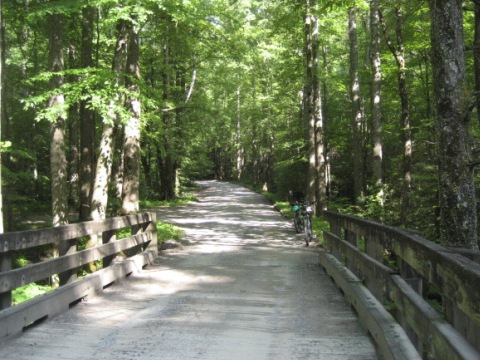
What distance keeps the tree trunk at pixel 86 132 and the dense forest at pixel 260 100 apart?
0.05 metres

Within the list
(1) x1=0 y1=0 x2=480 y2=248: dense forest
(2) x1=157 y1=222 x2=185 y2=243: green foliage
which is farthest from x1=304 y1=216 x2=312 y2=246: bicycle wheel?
(2) x1=157 y1=222 x2=185 y2=243: green foliage

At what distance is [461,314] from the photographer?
2498mm

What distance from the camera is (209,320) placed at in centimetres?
513

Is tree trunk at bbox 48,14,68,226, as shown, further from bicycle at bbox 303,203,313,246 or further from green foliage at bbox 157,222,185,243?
bicycle at bbox 303,203,313,246

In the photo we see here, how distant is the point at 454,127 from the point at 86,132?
13.2m

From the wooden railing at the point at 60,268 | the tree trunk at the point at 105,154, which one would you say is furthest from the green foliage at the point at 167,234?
the wooden railing at the point at 60,268

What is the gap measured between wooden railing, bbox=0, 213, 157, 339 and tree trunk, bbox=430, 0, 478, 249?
464 cm

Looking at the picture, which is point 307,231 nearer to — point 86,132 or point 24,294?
point 24,294

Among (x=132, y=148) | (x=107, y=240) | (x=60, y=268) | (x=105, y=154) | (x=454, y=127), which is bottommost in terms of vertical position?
(x=60, y=268)

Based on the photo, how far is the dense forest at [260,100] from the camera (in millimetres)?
5703

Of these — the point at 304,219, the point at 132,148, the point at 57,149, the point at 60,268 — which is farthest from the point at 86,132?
the point at 60,268

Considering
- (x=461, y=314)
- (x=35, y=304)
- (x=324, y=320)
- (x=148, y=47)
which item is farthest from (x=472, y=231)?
(x=148, y=47)

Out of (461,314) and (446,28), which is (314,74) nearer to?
(446,28)

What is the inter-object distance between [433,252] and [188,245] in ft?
33.8
